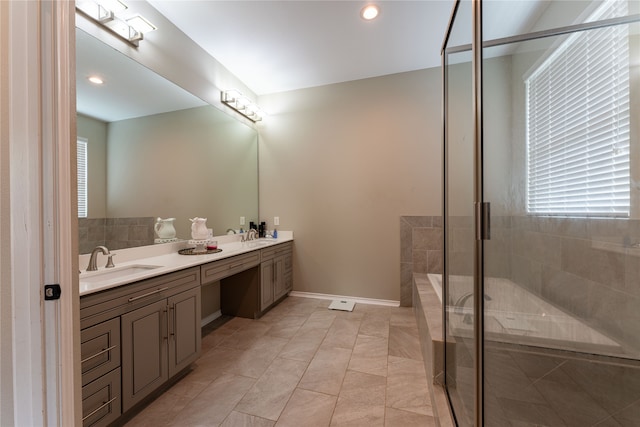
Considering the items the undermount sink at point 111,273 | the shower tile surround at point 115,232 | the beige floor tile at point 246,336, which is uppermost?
the shower tile surround at point 115,232

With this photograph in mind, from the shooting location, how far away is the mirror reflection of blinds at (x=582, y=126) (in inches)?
41.0

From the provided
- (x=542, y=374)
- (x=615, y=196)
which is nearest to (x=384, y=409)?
(x=542, y=374)

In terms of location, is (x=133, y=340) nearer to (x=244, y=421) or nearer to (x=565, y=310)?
(x=244, y=421)

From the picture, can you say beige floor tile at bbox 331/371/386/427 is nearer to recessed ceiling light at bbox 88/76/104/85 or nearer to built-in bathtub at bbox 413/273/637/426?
built-in bathtub at bbox 413/273/637/426

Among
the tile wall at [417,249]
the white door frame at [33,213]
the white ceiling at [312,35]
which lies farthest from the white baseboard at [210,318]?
the white ceiling at [312,35]

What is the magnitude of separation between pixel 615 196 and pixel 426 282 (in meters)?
1.68

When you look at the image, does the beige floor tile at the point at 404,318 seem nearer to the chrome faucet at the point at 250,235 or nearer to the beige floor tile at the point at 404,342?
the beige floor tile at the point at 404,342

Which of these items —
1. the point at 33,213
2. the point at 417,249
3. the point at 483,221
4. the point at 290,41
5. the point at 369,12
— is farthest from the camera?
the point at 417,249

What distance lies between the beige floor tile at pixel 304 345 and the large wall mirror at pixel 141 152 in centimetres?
138

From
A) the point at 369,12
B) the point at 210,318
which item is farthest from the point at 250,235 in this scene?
the point at 369,12

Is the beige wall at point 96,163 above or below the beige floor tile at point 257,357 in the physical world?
above

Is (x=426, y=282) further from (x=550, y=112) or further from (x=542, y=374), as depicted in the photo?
(x=550, y=112)

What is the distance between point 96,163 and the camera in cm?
157

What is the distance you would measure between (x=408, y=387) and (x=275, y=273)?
175cm
